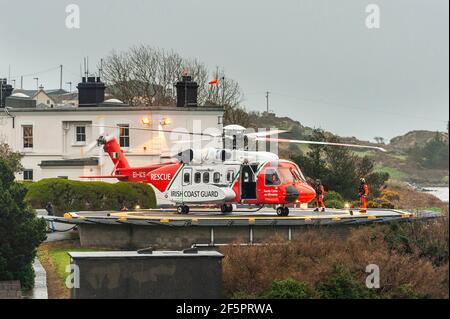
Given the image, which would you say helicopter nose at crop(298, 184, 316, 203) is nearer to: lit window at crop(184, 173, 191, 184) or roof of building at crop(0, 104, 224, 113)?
lit window at crop(184, 173, 191, 184)

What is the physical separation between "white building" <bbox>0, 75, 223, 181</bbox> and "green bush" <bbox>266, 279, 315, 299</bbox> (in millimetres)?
32259

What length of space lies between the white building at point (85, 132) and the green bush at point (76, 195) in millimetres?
11594

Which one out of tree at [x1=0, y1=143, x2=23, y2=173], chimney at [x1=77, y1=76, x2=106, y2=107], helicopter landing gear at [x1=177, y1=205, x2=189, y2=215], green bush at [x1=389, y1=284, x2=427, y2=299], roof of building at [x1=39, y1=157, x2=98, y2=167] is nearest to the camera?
green bush at [x1=389, y1=284, x2=427, y2=299]

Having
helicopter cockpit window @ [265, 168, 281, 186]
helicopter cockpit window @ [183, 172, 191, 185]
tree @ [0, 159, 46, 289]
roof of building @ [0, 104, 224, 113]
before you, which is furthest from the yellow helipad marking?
roof of building @ [0, 104, 224, 113]

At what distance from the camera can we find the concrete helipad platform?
38.8 m

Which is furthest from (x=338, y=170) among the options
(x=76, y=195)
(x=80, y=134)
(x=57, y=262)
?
(x=57, y=262)

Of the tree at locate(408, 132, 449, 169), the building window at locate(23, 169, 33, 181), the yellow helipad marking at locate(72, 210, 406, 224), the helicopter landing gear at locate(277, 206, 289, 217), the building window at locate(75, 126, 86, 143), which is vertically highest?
the building window at locate(75, 126, 86, 143)

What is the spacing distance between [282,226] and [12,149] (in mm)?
28408

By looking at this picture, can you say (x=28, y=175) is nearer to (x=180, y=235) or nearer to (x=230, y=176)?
(x=230, y=176)

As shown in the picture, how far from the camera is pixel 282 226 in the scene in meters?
38.9

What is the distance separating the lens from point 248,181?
42.5m

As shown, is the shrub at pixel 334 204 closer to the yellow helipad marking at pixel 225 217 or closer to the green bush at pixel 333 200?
the green bush at pixel 333 200
